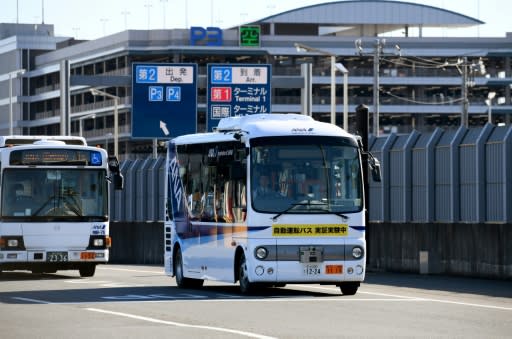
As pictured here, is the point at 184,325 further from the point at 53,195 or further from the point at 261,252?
the point at 53,195

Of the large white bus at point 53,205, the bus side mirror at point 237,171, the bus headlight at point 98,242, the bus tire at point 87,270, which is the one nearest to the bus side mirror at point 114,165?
the large white bus at point 53,205

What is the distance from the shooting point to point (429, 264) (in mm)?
34594

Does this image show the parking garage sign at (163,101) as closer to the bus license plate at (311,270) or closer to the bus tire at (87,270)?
the bus tire at (87,270)

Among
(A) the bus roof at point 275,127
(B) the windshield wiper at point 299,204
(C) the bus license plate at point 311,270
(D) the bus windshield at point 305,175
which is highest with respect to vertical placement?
(A) the bus roof at point 275,127

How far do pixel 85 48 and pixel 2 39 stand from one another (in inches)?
730

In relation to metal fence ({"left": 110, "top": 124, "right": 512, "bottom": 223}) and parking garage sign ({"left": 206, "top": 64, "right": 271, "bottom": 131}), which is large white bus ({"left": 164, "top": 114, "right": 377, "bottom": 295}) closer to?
metal fence ({"left": 110, "top": 124, "right": 512, "bottom": 223})

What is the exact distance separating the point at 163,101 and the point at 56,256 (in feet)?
53.4

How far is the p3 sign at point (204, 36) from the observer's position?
140375 millimetres

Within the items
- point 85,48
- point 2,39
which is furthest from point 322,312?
point 2,39

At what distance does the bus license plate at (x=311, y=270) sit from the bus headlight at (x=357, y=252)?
0.72 m

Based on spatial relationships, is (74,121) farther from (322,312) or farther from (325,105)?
(322,312)

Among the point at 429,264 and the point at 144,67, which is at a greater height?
the point at 144,67

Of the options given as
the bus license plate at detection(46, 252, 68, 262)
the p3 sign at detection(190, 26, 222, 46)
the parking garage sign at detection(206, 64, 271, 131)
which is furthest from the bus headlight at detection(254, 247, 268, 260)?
the p3 sign at detection(190, 26, 222, 46)

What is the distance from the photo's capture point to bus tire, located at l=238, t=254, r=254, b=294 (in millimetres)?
25812
